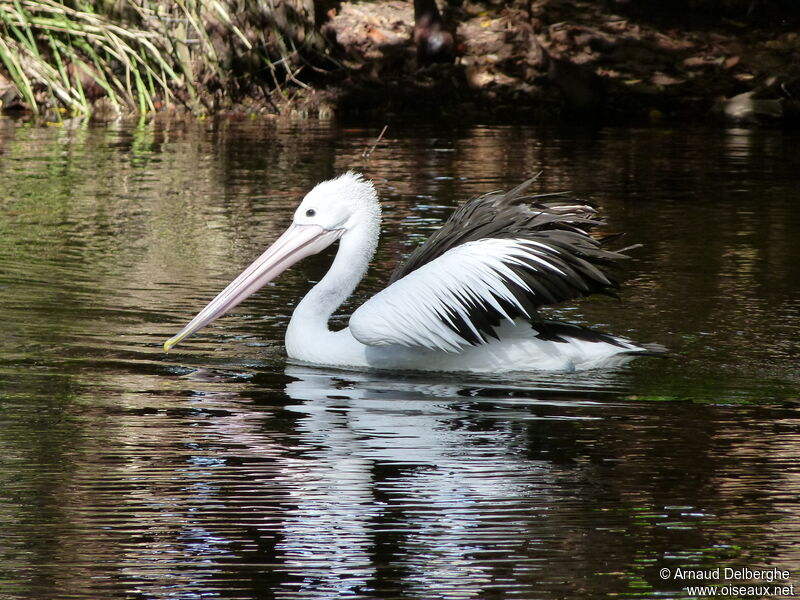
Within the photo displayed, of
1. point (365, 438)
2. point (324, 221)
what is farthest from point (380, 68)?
point (365, 438)

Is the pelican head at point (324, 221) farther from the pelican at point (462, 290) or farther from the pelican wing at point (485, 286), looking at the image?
the pelican wing at point (485, 286)

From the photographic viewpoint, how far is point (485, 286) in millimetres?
4836

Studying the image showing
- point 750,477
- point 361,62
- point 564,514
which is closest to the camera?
point 564,514

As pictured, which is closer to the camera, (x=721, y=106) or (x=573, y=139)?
(x=573, y=139)

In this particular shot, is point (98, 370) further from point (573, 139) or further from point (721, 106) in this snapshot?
point (721, 106)

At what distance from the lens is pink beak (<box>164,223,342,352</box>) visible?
5384 millimetres

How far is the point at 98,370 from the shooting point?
16.6 feet

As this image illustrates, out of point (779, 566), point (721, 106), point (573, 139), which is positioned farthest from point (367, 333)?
point (721, 106)

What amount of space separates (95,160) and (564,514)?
845 cm

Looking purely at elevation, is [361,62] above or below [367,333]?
above

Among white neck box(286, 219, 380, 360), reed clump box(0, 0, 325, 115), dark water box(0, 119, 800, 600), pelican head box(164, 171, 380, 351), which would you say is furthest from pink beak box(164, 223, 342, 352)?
reed clump box(0, 0, 325, 115)

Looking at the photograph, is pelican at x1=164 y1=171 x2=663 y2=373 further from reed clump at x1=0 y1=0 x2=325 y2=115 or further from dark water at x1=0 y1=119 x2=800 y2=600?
reed clump at x1=0 y1=0 x2=325 y2=115

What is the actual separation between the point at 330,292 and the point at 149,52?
935 centimetres

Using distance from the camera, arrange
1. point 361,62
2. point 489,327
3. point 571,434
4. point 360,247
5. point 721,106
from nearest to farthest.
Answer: point 571,434, point 489,327, point 360,247, point 721,106, point 361,62
